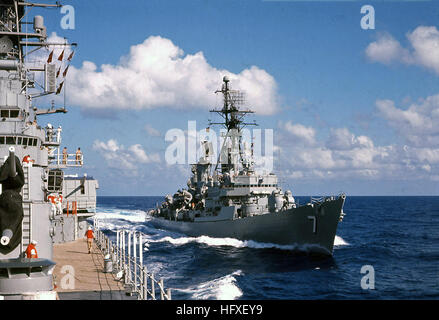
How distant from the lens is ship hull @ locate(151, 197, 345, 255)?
34156 millimetres

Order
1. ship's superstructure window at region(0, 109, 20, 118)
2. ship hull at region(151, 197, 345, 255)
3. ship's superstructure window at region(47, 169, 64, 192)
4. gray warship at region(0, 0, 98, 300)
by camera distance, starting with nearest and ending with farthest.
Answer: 1. gray warship at region(0, 0, 98, 300)
2. ship's superstructure window at region(0, 109, 20, 118)
3. ship's superstructure window at region(47, 169, 64, 192)
4. ship hull at region(151, 197, 345, 255)

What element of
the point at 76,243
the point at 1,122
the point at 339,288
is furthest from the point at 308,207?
the point at 1,122

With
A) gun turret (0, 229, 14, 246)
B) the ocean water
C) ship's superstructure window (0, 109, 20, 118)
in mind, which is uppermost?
ship's superstructure window (0, 109, 20, 118)

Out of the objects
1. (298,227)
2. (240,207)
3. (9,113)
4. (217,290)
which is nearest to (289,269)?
(298,227)

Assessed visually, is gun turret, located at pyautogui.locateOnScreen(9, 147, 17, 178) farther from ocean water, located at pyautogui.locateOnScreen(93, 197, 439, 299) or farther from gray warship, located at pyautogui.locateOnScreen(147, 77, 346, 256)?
gray warship, located at pyautogui.locateOnScreen(147, 77, 346, 256)

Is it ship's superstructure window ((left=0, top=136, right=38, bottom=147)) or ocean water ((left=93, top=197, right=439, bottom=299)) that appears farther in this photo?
ocean water ((left=93, top=197, right=439, bottom=299))

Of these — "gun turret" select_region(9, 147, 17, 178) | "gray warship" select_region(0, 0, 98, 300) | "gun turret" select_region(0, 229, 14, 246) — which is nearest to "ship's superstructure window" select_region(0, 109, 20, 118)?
"gray warship" select_region(0, 0, 98, 300)

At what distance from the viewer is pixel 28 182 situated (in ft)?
48.5

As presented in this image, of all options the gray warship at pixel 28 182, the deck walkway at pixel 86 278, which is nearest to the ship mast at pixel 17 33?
the gray warship at pixel 28 182

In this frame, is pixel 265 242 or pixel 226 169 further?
pixel 226 169
